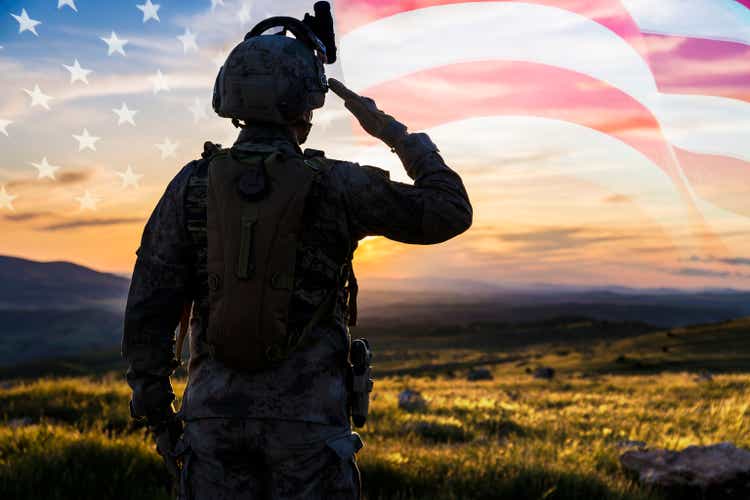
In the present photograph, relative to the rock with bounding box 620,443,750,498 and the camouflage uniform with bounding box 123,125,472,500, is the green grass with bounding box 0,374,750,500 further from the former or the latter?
the camouflage uniform with bounding box 123,125,472,500

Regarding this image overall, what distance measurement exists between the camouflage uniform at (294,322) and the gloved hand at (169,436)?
0.28 meters

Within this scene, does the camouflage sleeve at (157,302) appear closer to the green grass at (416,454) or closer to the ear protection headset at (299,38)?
the ear protection headset at (299,38)

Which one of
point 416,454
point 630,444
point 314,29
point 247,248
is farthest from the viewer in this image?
point 630,444

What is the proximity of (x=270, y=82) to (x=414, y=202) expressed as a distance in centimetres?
102

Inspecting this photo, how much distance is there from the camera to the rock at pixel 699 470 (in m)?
7.36

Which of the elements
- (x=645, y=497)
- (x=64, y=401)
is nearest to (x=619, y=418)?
(x=645, y=497)

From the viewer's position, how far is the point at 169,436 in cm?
432

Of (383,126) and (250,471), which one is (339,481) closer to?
(250,471)

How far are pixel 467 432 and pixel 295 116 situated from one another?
25.2 ft

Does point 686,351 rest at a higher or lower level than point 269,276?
lower

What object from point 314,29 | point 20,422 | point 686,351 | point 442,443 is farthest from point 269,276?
point 686,351

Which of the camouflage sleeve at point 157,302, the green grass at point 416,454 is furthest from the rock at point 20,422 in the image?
the camouflage sleeve at point 157,302

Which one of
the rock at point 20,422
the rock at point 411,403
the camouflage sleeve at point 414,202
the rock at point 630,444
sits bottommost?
the rock at point 411,403

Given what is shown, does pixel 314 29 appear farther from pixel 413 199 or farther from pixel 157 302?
pixel 157 302
